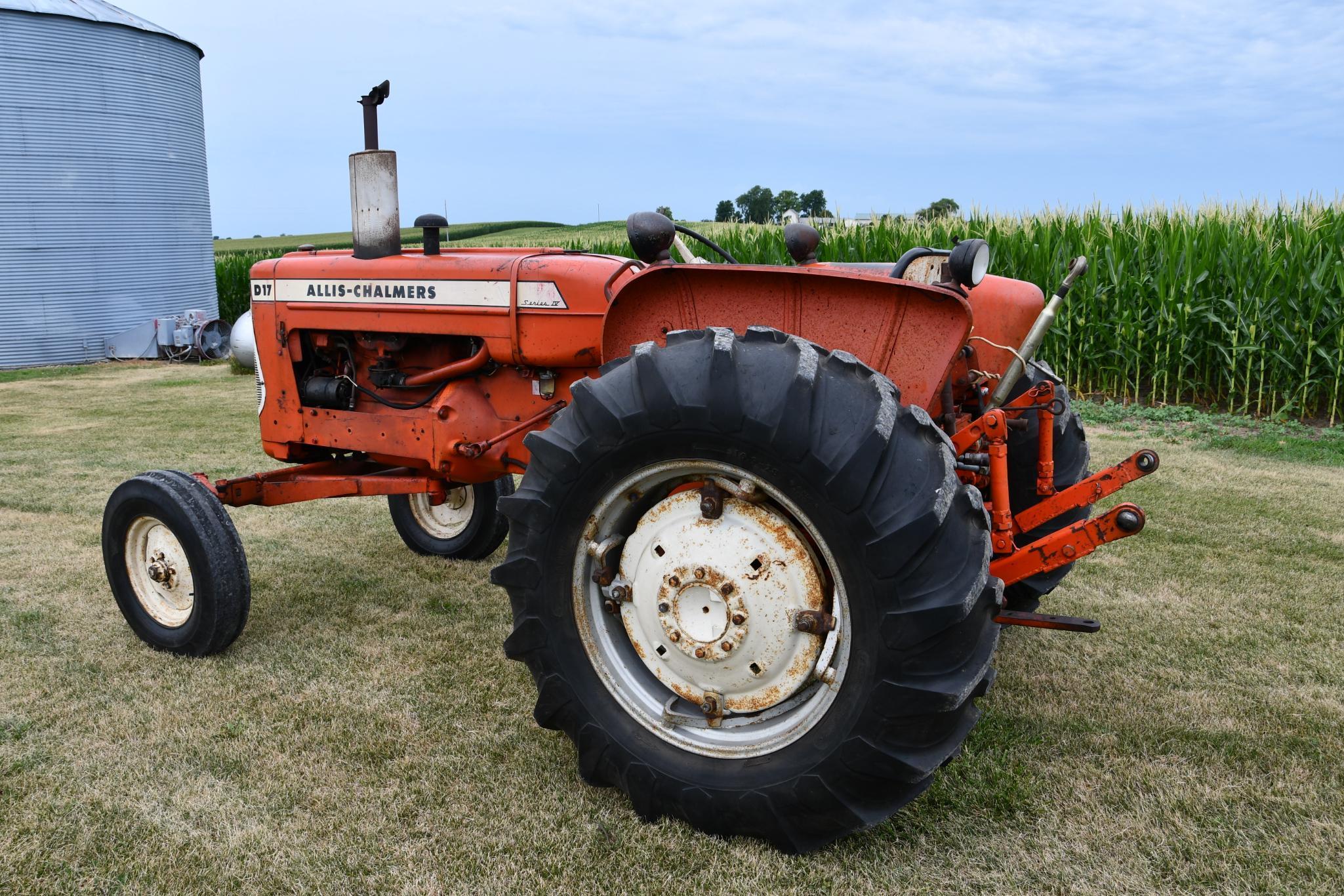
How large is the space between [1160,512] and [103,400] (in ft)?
30.1

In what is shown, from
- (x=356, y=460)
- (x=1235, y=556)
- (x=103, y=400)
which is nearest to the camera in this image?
(x=356, y=460)

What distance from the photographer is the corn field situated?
705 centimetres

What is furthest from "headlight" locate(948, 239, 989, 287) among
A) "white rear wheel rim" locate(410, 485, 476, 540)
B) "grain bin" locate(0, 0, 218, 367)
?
"grain bin" locate(0, 0, 218, 367)

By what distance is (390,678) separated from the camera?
290 cm

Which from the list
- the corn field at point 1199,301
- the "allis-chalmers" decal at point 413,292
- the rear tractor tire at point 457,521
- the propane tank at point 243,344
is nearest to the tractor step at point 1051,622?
the "allis-chalmers" decal at point 413,292

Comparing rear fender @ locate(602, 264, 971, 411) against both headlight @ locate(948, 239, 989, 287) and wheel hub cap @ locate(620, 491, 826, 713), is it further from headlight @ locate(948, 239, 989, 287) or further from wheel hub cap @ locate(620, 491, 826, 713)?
wheel hub cap @ locate(620, 491, 826, 713)

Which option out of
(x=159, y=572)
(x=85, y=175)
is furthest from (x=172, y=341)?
(x=159, y=572)

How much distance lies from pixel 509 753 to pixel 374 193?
1860 millimetres

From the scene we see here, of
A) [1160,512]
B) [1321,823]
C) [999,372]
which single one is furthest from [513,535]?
[1160,512]

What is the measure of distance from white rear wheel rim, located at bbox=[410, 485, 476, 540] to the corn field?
585 centimetres

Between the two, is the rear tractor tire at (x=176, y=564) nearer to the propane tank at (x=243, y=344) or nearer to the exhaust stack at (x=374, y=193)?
the exhaust stack at (x=374, y=193)

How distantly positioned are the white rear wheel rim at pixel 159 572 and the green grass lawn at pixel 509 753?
6.0 inches

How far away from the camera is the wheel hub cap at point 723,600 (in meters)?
1.99

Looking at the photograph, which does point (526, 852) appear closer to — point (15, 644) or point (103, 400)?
point (15, 644)
